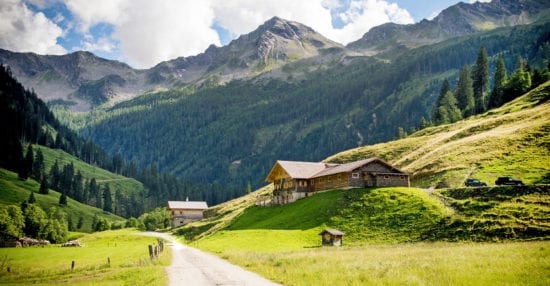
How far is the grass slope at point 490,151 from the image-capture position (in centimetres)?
7206

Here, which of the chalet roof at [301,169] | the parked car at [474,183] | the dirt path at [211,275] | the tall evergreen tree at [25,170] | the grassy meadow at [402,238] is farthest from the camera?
the tall evergreen tree at [25,170]

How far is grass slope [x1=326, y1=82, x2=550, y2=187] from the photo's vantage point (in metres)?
72.1

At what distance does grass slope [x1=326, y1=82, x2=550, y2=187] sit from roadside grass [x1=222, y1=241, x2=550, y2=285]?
121 feet

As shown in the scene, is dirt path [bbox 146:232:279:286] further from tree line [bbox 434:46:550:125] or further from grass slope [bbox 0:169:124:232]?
tree line [bbox 434:46:550:125]

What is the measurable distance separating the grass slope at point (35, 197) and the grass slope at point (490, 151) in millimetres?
119237

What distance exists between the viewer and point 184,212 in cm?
15800

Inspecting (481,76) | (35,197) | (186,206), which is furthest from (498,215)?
(35,197)

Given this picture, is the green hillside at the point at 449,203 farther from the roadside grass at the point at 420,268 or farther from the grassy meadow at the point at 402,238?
the roadside grass at the point at 420,268

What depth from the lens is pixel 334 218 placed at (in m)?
66.4

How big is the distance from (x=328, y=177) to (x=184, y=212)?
87066mm

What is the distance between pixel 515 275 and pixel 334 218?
4089cm

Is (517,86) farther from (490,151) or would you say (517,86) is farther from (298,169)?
(298,169)

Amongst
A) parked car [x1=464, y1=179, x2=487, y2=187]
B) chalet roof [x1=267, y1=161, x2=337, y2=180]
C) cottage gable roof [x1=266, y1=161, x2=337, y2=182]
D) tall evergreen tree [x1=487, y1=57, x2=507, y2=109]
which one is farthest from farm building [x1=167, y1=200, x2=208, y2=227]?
tall evergreen tree [x1=487, y1=57, x2=507, y2=109]

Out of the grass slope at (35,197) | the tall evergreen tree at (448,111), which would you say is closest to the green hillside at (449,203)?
the tall evergreen tree at (448,111)
